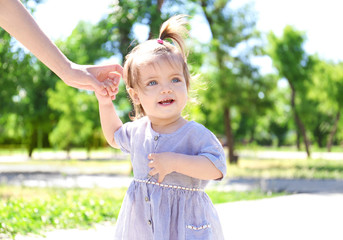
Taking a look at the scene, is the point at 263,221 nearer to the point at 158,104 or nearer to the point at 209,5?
the point at 158,104

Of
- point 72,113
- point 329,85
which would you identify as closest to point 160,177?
point 72,113

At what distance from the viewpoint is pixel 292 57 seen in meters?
23.5

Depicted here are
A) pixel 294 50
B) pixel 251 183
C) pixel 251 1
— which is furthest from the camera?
pixel 294 50

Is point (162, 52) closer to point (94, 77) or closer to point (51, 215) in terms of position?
point (94, 77)

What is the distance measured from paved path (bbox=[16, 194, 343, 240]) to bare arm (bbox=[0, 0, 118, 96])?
225 centimetres

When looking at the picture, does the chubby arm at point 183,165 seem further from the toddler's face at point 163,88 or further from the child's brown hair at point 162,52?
the child's brown hair at point 162,52

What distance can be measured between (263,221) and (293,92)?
19975mm

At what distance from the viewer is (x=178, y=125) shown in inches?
93.9

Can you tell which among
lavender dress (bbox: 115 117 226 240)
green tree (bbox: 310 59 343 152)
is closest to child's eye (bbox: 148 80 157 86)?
lavender dress (bbox: 115 117 226 240)

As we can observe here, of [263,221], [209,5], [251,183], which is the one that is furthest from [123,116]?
[263,221]

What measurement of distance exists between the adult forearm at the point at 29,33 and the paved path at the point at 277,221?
2327mm

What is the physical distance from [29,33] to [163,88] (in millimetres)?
782

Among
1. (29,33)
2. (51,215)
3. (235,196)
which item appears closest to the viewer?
(29,33)

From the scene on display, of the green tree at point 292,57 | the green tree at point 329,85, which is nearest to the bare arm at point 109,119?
the green tree at point 292,57
